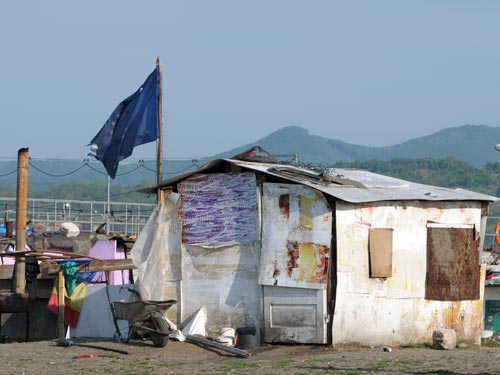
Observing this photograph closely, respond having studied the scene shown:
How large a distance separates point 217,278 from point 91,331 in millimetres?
3352

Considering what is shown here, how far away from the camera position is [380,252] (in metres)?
19.8

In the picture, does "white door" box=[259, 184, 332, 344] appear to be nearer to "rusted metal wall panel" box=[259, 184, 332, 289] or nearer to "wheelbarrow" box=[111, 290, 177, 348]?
"rusted metal wall panel" box=[259, 184, 332, 289]

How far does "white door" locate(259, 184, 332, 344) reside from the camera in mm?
19547

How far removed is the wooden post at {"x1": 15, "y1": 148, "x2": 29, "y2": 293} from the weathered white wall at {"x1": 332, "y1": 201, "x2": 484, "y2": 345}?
25.2ft

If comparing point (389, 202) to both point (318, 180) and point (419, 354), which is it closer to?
point (318, 180)

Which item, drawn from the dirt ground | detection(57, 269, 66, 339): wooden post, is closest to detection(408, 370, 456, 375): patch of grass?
the dirt ground

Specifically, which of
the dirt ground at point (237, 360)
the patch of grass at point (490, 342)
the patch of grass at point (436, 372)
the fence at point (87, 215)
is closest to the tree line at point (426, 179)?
the fence at point (87, 215)

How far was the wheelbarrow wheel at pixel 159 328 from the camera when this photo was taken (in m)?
19.7

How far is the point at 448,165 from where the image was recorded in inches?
7367

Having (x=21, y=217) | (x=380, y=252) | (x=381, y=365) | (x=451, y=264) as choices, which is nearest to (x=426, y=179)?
(x=21, y=217)

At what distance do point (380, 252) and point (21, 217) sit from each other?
8527 mm

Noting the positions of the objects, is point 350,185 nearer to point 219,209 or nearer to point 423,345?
point 219,209

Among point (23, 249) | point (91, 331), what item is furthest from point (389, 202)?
point (23, 249)

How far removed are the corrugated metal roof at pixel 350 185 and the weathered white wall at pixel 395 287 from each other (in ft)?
0.62
